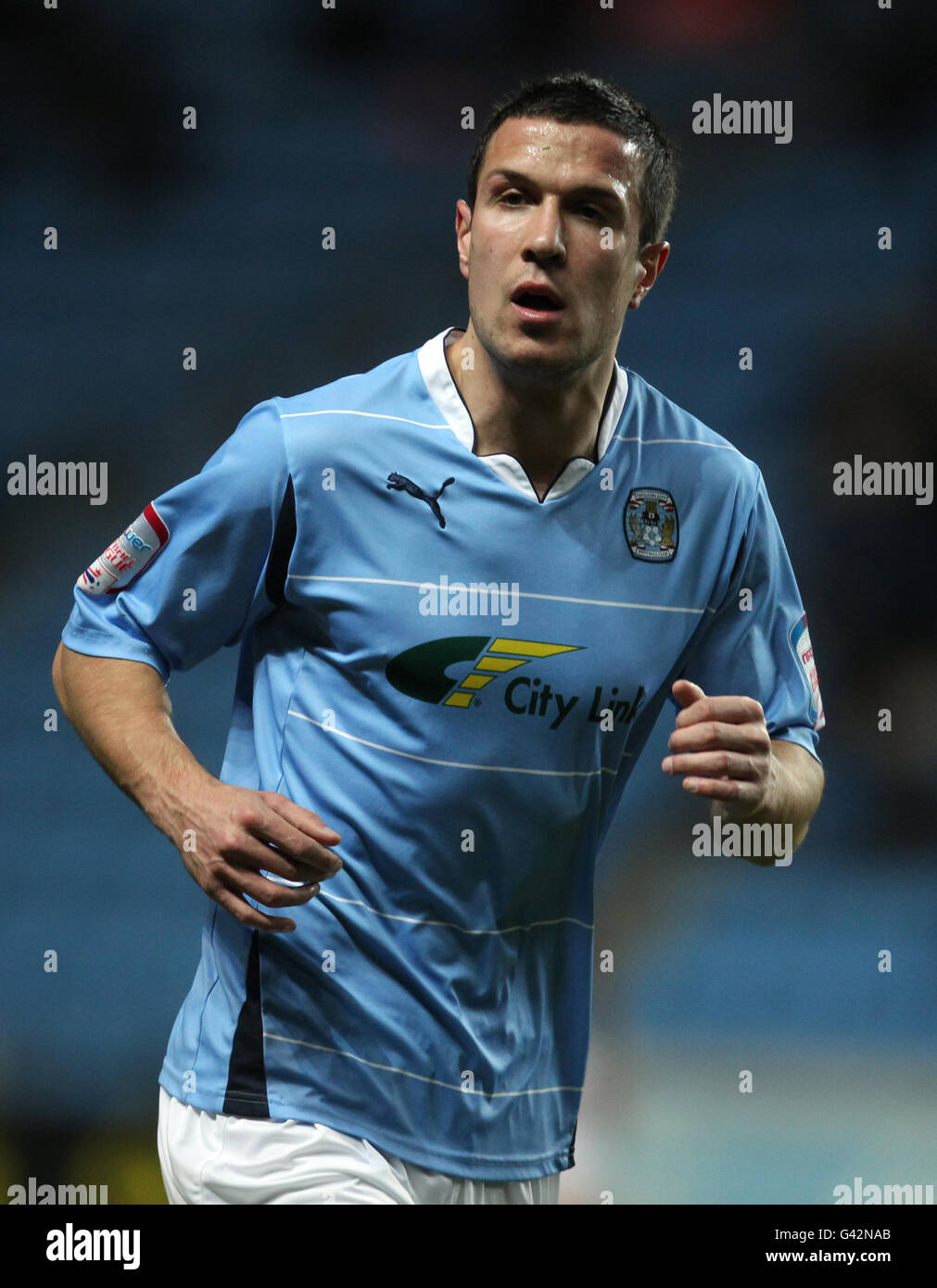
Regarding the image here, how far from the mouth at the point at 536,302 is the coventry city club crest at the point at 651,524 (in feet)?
0.87

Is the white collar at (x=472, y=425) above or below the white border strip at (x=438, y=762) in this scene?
above

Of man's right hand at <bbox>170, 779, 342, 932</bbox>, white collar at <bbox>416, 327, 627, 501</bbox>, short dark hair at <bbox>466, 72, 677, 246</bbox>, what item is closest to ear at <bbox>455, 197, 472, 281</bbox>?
short dark hair at <bbox>466, 72, 677, 246</bbox>

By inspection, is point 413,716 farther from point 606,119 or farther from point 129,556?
point 606,119

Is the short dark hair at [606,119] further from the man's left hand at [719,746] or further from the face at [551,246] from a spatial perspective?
the man's left hand at [719,746]

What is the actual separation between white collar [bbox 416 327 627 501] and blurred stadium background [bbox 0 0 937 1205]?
1.69m

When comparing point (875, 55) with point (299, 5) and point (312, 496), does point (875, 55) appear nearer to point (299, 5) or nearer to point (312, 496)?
point (299, 5)

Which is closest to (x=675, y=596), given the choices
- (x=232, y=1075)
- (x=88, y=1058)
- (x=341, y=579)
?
(x=341, y=579)

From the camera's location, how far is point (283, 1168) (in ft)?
5.70

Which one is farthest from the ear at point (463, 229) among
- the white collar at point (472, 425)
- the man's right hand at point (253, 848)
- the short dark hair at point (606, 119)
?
the man's right hand at point (253, 848)

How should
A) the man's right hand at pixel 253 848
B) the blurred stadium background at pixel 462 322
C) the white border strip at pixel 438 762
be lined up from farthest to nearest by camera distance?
the blurred stadium background at pixel 462 322
the white border strip at pixel 438 762
the man's right hand at pixel 253 848

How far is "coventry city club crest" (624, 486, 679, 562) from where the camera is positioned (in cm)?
197

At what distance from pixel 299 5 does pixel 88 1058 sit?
257cm

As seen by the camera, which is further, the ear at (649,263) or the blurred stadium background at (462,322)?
the blurred stadium background at (462,322)

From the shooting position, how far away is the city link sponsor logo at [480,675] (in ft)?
6.04
